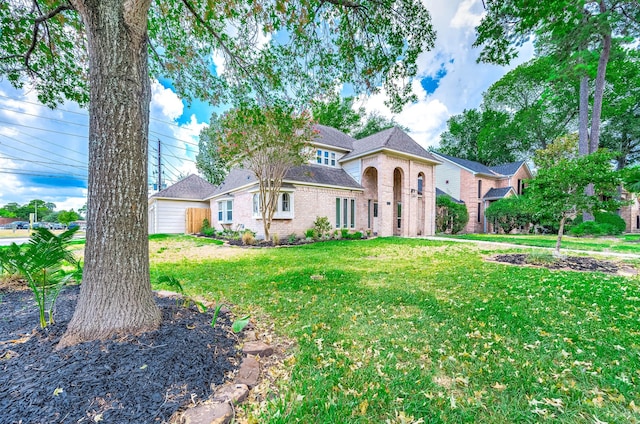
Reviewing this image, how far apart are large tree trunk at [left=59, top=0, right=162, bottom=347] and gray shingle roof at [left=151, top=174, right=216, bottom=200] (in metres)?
18.3

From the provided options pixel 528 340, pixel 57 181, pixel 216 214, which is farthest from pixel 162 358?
pixel 57 181

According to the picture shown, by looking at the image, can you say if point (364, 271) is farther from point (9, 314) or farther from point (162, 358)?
point (9, 314)

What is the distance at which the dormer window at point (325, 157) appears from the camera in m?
16.1

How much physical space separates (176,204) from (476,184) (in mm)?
24330

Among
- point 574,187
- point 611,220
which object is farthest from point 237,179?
point 611,220

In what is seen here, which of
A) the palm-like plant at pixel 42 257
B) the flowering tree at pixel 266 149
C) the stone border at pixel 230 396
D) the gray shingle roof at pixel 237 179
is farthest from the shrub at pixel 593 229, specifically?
the palm-like plant at pixel 42 257

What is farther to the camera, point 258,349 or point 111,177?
point 258,349

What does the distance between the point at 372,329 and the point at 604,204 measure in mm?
8280

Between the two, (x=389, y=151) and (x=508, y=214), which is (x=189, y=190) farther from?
(x=508, y=214)

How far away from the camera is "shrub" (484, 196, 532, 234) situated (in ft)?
63.7

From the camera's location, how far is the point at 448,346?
106 inches

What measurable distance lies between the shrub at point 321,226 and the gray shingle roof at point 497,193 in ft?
55.1

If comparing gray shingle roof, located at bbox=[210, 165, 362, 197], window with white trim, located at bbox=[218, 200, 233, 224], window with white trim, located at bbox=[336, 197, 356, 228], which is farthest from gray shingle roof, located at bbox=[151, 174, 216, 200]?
window with white trim, located at bbox=[336, 197, 356, 228]

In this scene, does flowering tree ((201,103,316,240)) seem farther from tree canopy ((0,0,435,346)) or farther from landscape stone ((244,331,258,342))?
landscape stone ((244,331,258,342))
